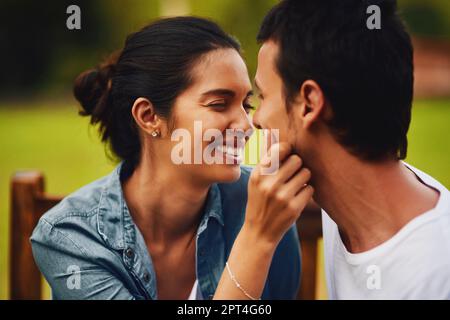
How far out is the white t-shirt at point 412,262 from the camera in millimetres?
1390

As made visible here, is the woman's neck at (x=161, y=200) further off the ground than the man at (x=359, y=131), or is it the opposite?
the man at (x=359, y=131)

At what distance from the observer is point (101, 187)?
2043mm

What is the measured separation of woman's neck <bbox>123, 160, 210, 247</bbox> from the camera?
82.1 inches

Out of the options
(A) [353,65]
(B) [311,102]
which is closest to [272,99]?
(B) [311,102]

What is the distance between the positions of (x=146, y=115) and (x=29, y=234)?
59 centimetres

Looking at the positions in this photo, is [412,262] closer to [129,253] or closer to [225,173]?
[225,173]

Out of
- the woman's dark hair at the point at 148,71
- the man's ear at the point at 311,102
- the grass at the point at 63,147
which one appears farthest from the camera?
the grass at the point at 63,147

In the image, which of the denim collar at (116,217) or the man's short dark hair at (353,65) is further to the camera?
the denim collar at (116,217)

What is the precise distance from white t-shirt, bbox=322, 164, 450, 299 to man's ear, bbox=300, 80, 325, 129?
1.11 ft

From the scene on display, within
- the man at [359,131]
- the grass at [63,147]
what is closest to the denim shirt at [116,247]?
the man at [359,131]

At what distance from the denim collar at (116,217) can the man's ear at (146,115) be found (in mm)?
191

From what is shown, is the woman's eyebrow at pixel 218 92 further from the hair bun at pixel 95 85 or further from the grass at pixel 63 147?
the grass at pixel 63 147

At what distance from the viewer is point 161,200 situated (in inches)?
83.3

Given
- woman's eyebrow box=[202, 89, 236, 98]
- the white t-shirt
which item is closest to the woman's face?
woman's eyebrow box=[202, 89, 236, 98]
